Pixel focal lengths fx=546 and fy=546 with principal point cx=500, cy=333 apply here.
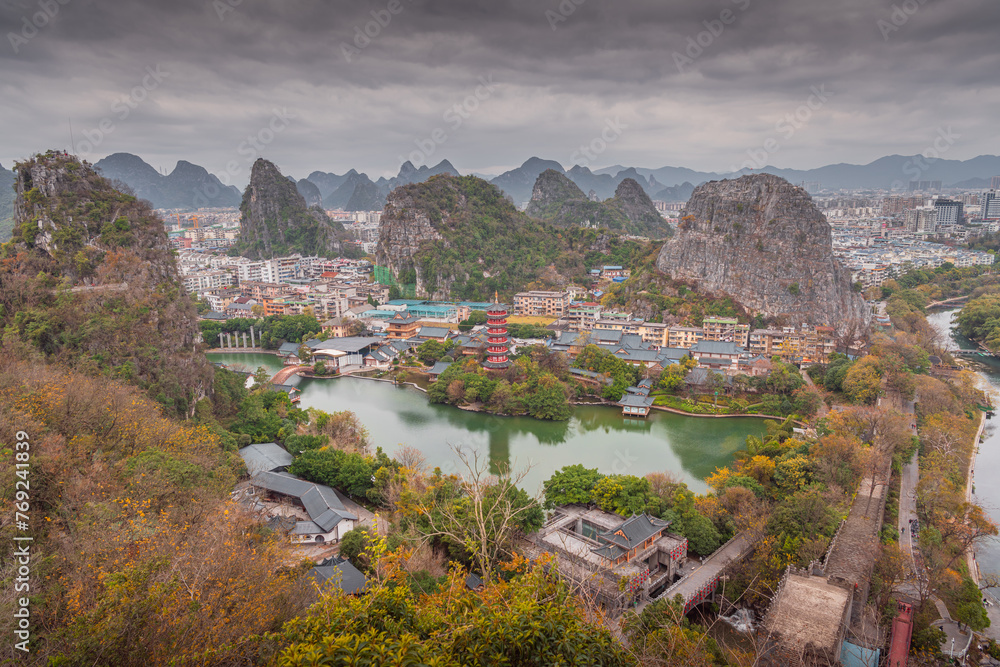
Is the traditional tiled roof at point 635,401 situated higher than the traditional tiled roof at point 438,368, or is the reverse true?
the traditional tiled roof at point 438,368

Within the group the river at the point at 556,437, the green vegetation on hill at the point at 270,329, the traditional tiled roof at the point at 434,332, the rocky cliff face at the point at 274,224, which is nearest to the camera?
the river at the point at 556,437

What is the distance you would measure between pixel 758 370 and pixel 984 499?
5718 mm

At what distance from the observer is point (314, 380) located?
1580 cm

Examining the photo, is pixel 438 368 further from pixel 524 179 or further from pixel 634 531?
pixel 524 179

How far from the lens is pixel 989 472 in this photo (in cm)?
946

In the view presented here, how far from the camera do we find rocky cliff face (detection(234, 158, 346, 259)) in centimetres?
3459

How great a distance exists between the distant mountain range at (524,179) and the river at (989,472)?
3939 centimetres

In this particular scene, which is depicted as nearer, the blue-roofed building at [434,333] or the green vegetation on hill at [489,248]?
the blue-roofed building at [434,333]

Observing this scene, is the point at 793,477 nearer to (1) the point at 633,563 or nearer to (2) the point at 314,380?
(1) the point at 633,563

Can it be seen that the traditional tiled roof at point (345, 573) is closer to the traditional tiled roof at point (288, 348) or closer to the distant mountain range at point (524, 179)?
the traditional tiled roof at point (288, 348)

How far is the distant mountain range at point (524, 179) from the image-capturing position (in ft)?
232

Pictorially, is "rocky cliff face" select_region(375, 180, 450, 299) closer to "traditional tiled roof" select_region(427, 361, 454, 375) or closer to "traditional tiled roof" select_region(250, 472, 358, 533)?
"traditional tiled roof" select_region(427, 361, 454, 375)

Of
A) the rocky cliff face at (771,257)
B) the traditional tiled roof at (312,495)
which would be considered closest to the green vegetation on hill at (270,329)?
the traditional tiled roof at (312,495)

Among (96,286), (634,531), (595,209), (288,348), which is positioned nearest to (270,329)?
(288,348)
